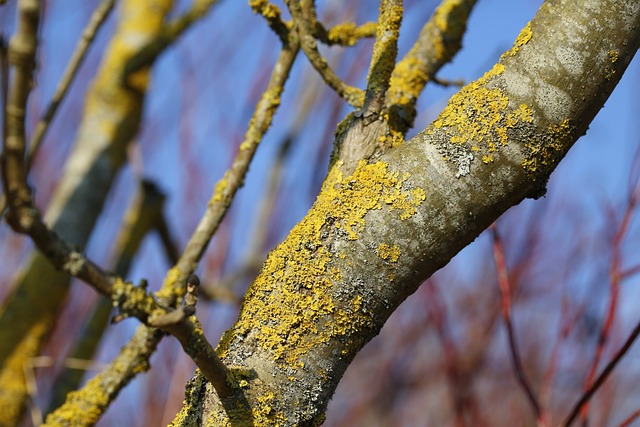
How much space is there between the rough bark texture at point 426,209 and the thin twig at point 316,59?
9.8 inches

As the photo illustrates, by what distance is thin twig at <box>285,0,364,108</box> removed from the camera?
3.14ft

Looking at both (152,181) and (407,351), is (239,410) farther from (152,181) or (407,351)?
(407,351)

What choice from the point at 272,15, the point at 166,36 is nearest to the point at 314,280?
the point at 272,15

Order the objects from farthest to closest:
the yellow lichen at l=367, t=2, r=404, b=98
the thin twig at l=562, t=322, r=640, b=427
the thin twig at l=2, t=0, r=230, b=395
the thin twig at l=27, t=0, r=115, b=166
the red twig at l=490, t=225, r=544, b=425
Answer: the thin twig at l=27, t=0, r=115, b=166, the red twig at l=490, t=225, r=544, b=425, the thin twig at l=562, t=322, r=640, b=427, the yellow lichen at l=367, t=2, r=404, b=98, the thin twig at l=2, t=0, r=230, b=395

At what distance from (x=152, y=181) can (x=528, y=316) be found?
310cm

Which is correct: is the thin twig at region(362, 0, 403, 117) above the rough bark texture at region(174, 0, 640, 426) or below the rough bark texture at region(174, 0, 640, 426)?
above

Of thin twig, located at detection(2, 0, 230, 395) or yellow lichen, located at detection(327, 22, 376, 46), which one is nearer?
thin twig, located at detection(2, 0, 230, 395)

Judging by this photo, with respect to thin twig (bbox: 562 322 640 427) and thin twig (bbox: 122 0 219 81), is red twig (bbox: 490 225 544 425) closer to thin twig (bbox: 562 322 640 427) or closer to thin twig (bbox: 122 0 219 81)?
thin twig (bbox: 562 322 640 427)

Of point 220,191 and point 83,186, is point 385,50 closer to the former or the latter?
point 220,191

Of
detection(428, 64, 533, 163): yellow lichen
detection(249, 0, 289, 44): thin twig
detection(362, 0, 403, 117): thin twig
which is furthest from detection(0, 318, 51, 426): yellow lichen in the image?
detection(428, 64, 533, 163): yellow lichen

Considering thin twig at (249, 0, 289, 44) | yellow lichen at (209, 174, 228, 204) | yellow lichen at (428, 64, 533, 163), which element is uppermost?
thin twig at (249, 0, 289, 44)

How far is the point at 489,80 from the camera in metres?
0.74

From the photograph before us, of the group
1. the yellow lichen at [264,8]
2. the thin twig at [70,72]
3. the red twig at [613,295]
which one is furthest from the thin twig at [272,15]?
the red twig at [613,295]

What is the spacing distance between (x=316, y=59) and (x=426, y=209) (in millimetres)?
346
